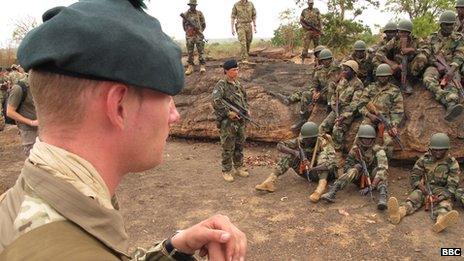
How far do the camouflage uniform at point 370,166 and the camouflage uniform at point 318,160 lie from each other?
0.92 ft

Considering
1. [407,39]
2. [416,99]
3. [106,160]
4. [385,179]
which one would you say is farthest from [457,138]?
[106,160]

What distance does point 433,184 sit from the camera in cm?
586

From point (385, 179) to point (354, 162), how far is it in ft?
1.98

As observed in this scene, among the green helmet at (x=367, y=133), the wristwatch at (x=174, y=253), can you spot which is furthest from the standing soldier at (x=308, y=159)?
the wristwatch at (x=174, y=253)

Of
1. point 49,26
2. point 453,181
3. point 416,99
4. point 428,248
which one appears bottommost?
point 428,248

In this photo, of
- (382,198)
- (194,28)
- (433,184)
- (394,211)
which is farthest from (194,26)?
(394,211)

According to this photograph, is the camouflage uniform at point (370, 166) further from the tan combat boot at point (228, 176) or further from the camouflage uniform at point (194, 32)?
the camouflage uniform at point (194, 32)

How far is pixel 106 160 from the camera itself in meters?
0.95

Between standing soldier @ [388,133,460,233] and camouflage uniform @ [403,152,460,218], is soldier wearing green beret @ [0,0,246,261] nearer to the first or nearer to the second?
standing soldier @ [388,133,460,233]

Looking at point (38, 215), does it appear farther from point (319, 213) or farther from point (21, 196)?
point (319, 213)

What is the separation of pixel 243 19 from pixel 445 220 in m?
8.08

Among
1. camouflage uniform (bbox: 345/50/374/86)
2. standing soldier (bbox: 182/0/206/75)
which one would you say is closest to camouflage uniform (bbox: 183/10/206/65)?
standing soldier (bbox: 182/0/206/75)

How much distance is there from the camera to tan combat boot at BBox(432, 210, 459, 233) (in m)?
5.08

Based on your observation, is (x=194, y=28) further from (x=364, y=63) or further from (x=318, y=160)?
(x=318, y=160)
